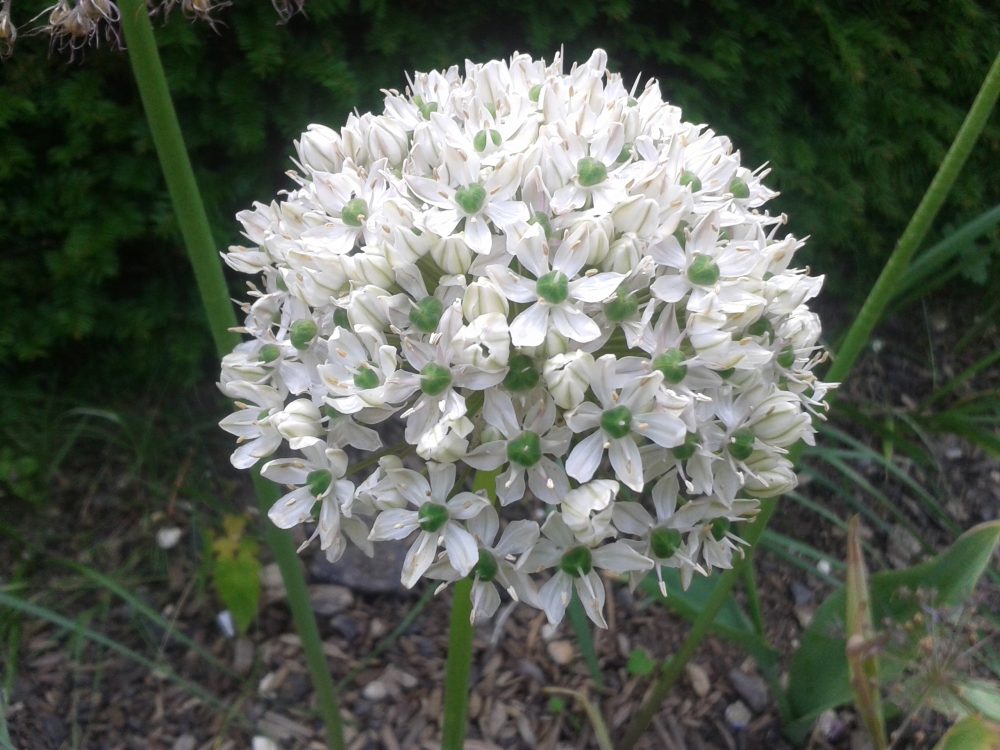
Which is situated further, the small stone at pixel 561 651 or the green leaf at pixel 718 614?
the small stone at pixel 561 651

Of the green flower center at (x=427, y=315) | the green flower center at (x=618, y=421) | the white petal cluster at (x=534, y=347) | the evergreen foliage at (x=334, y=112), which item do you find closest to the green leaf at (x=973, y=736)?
the white petal cluster at (x=534, y=347)

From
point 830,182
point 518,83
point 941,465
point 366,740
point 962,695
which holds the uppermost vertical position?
point 518,83

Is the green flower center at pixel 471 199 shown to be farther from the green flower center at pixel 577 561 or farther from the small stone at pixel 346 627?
the small stone at pixel 346 627

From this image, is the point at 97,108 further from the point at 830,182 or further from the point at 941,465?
the point at 941,465

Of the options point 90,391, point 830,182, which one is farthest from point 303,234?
point 830,182

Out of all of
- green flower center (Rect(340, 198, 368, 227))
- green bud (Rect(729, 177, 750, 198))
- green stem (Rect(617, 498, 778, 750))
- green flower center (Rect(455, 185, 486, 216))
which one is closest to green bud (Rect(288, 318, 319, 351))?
green flower center (Rect(340, 198, 368, 227))

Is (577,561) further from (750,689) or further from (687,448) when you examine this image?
(750,689)

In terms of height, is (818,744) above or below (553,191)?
below

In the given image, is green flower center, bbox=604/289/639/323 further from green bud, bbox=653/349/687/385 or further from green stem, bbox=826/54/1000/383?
green stem, bbox=826/54/1000/383
